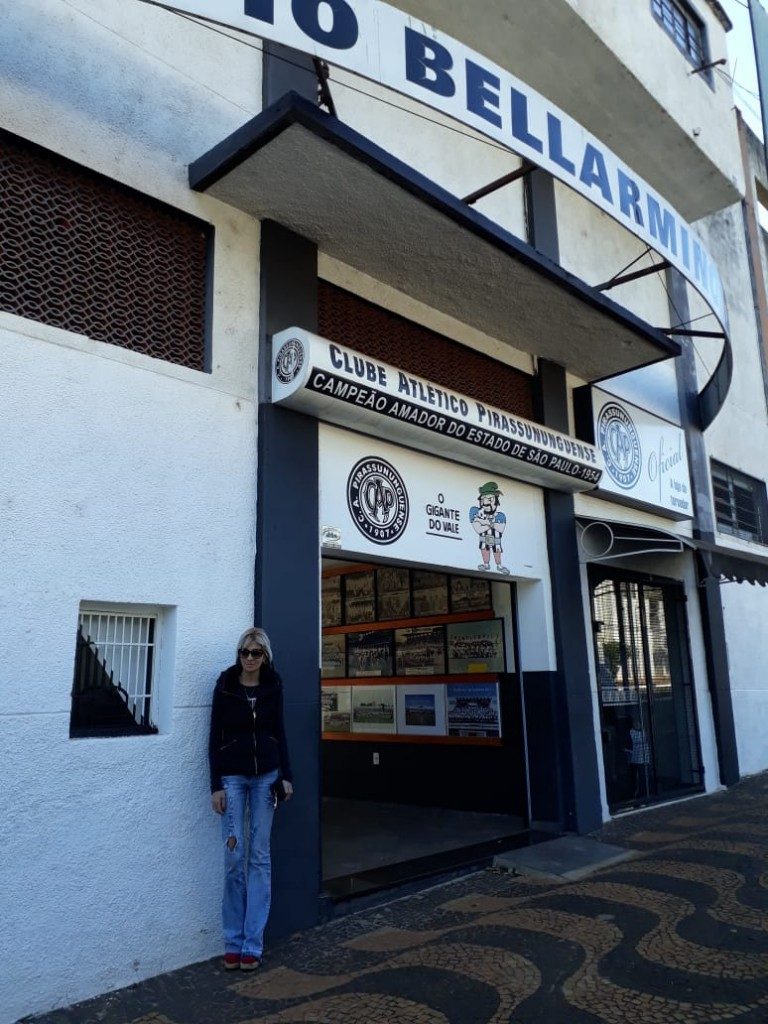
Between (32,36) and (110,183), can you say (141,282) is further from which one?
(32,36)

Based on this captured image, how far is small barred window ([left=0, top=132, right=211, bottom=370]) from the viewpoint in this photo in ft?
16.2

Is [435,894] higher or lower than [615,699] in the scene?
lower

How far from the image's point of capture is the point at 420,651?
10125mm

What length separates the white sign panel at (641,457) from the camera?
980 centimetres

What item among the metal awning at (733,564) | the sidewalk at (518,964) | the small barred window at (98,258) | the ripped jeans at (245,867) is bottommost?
the sidewalk at (518,964)

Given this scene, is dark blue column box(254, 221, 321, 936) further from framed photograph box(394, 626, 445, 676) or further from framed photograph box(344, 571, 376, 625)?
framed photograph box(344, 571, 376, 625)

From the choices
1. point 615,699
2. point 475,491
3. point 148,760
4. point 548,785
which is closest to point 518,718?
point 548,785

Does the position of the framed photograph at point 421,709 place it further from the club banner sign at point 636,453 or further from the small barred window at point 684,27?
the small barred window at point 684,27

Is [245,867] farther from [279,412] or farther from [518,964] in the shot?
[279,412]

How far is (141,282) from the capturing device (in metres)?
5.51

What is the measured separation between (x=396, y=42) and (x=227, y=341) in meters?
2.32

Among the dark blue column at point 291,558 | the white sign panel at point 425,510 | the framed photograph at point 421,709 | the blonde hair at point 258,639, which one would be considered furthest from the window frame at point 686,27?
the blonde hair at point 258,639

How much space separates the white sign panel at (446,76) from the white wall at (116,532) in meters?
1.16

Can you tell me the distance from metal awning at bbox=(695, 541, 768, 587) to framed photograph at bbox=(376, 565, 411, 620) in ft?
11.8
